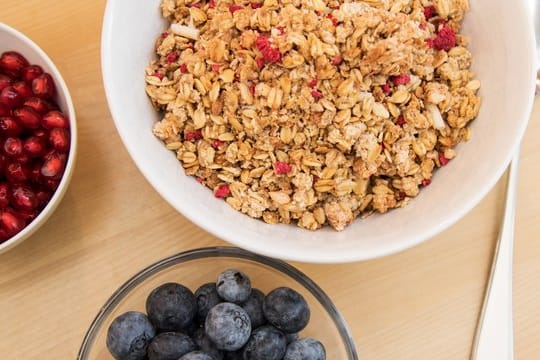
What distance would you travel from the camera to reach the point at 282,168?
2.68 feet

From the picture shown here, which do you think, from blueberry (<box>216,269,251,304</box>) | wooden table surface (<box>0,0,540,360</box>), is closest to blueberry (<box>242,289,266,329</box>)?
blueberry (<box>216,269,251,304</box>)

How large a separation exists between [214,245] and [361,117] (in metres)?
0.35

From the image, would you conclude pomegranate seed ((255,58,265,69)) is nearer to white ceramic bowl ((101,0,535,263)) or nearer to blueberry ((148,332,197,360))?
white ceramic bowl ((101,0,535,263))

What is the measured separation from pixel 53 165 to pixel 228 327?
1.12ft

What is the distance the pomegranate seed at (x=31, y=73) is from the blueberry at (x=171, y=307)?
0.37 metres

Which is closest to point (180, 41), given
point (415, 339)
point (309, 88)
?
point (309, 88)

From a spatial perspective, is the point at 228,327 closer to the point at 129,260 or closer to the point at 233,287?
the point at 233,287

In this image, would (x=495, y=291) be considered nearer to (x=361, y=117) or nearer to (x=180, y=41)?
(x=361, y=117)

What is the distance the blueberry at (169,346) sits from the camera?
2.80ft

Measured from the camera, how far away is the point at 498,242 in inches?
40.3

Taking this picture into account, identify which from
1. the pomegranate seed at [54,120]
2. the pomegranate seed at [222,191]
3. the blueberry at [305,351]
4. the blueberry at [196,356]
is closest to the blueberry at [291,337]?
the blueberry at [305,351]

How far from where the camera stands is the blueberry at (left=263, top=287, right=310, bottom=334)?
0.88m

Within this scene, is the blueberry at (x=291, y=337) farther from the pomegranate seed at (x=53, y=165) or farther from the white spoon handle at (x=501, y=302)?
the pomegranate seed at (x=53, y=165)

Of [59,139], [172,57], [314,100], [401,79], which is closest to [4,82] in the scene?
[59,139]
